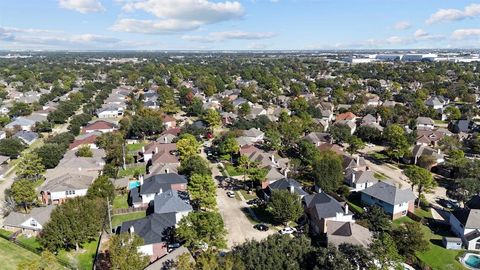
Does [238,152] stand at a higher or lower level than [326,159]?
lower

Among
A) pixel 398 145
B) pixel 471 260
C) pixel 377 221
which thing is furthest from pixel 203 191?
pixel 398 145

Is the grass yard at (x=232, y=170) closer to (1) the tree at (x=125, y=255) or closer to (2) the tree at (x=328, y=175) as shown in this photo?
(2) the tree at (x=328, y=175)

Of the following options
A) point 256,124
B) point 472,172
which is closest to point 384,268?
point 472,172

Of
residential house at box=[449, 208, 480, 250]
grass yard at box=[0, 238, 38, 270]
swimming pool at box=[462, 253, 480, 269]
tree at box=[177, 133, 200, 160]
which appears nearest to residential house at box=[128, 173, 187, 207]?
tree at box=[177, 133, 200, 160]

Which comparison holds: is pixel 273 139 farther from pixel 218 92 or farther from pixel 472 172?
pixel 218 92

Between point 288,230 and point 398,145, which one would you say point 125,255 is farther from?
point 398,145
